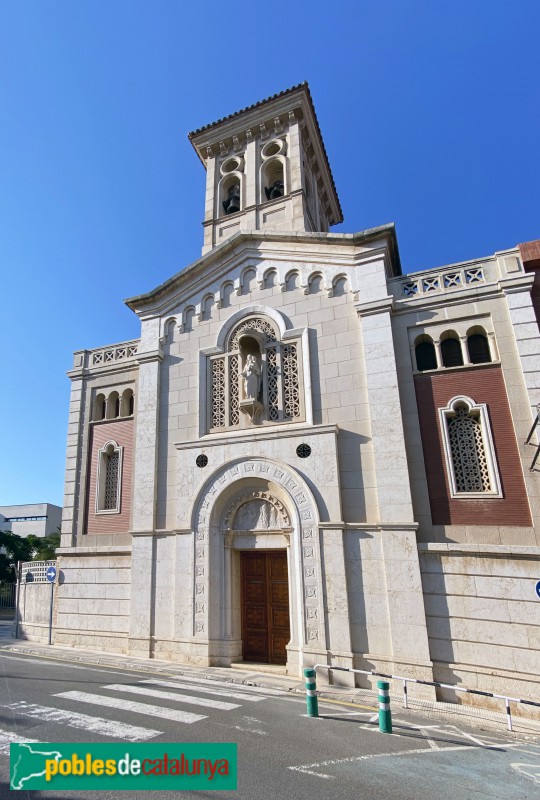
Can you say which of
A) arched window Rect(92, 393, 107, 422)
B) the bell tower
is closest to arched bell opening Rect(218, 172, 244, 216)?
the bell tower

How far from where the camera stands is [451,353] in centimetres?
1256

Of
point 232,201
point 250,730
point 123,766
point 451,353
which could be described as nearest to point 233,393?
point 451,353

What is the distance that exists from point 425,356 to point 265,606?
831 cm

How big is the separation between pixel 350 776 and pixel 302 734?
1.65 meters

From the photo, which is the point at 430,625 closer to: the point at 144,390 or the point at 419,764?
the point at 419,764

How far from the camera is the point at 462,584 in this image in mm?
10500

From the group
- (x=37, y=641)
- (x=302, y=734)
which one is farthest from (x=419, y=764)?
(x=37, y=641)

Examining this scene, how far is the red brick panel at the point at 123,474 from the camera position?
50.3 ft

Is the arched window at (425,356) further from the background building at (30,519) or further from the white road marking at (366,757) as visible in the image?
the background building at (30,519)

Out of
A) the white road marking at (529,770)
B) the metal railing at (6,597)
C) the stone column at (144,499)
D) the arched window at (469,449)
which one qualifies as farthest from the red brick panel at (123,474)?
the metal railing at (6,597)

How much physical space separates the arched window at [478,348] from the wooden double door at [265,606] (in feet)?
24.4

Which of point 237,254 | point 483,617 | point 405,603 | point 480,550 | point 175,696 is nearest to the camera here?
point 175,696

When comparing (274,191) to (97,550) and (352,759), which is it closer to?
(97,550)

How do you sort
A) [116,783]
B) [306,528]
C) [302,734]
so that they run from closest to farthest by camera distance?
[116,783] → [302,734] → [306,528]
